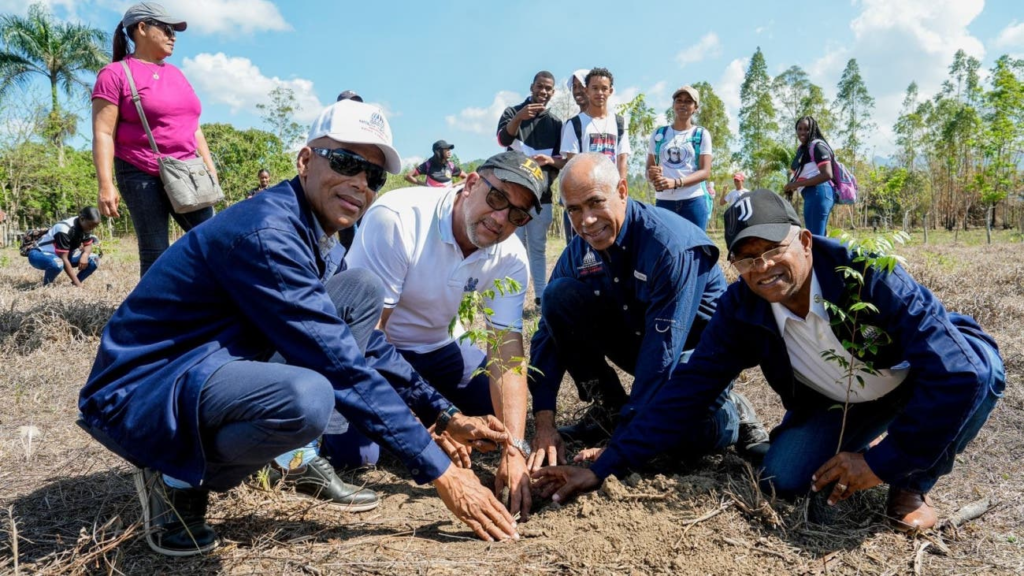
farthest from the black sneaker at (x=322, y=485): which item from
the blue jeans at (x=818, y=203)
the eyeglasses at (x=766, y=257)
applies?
the blue jeans at (x=818, y=203)

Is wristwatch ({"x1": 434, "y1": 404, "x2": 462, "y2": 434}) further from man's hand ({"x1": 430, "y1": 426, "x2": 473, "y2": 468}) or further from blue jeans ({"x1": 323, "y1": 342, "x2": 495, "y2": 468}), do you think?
blue jeans ({"x1": 323, "y1": 342, "x2": 495, "y2": 468})

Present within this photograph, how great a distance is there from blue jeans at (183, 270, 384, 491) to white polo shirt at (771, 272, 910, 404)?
68.9 inches

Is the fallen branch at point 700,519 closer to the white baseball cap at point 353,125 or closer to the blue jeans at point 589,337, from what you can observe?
the blue jeans at point 589,337

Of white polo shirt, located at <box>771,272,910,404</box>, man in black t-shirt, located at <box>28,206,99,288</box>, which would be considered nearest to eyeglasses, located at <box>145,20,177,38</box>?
white polo shirt, located at <box>771,272,910,404</box>

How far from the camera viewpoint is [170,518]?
81.5 inches

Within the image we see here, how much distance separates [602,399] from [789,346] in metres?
1.23

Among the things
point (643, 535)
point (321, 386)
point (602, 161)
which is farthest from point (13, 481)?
point (602, 161)

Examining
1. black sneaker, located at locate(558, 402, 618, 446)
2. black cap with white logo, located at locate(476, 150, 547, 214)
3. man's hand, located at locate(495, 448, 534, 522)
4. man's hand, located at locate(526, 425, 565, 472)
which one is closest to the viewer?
man's hand, located at locate(495, 448, 534, 522)

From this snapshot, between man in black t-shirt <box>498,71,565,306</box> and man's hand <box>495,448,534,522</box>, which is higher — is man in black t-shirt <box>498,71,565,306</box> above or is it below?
above

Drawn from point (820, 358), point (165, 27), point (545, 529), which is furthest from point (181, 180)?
point (820, 358)

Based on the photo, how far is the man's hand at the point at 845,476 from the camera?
2.24 meters

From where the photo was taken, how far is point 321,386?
186 cm

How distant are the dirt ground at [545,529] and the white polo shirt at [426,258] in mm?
860

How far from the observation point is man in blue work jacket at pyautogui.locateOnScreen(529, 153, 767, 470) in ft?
9.24
